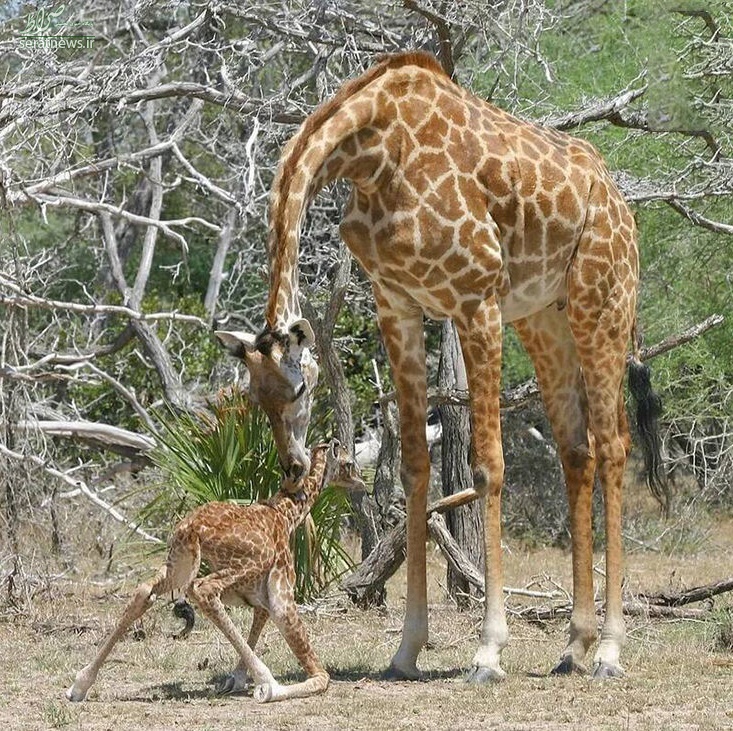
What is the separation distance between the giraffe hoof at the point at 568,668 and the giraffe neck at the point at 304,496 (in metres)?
1.59

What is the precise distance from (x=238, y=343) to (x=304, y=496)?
1.06m

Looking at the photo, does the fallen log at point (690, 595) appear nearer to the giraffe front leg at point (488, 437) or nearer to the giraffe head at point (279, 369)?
the giraffe front leg at point (488, 437)

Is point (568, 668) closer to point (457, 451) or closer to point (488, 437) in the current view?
point (488, 437)

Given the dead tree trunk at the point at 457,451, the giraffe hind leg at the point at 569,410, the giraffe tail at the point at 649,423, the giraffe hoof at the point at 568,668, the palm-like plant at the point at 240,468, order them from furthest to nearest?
the dead tree trunk at the point at 457,451, the palm-like plant at the point at 240,468, the giraffe tail at the point at 649,423, the giraffe hind leg at the point at 569,410, the giraffe hoof at the point at 568,668

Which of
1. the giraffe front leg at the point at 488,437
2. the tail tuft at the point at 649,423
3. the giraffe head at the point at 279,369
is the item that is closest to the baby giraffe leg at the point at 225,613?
the giraffe head at the point at 279,369

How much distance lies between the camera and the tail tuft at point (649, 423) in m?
8.26

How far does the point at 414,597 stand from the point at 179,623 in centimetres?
231

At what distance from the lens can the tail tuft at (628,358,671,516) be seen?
325 inches

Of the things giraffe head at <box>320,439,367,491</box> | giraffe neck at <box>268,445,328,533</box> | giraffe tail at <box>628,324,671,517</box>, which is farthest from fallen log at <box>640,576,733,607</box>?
giraffe neck at <box>268,445,328,533</box>

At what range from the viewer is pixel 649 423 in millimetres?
8289

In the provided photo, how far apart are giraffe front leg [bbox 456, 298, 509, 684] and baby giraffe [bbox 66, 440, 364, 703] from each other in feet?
3.08

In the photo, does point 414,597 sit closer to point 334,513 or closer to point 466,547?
point 334,513

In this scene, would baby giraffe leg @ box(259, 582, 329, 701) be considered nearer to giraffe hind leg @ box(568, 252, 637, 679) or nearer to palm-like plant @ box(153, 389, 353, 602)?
giraffe hind leg @ box(568, 252, 637, 679)

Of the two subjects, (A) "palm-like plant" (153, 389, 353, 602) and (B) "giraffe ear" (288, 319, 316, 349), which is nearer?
(B) "giraffe ear" (288, 319, 316, 349)
